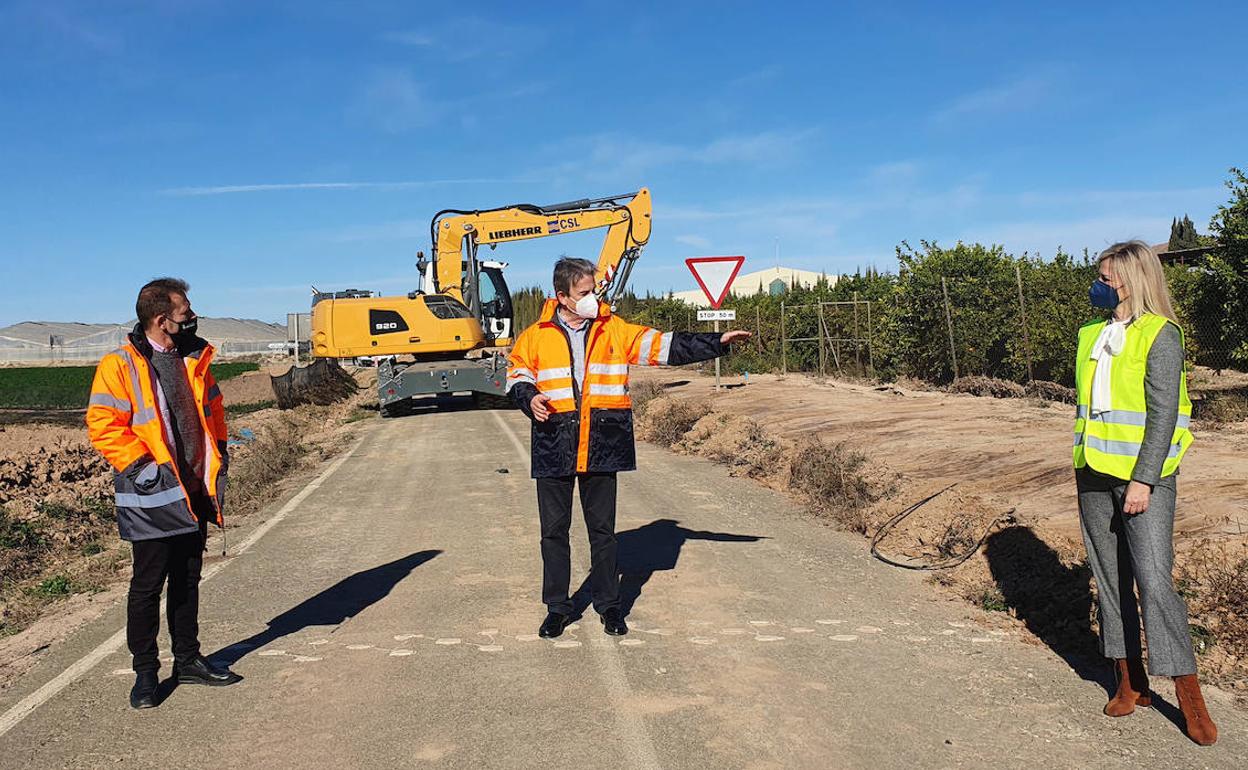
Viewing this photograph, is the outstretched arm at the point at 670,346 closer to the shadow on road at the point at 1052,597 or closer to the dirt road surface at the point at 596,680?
the dirt road surface at the point at 596,680

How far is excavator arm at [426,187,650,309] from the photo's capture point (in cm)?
2478

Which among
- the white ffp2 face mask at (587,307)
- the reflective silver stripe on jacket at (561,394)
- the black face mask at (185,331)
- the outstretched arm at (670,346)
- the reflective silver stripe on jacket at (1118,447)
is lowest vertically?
the reflective silver stripe on jacket at (1118,447)

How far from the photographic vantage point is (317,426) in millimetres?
22531

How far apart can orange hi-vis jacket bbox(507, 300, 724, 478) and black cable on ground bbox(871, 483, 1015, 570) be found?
8.53 feet

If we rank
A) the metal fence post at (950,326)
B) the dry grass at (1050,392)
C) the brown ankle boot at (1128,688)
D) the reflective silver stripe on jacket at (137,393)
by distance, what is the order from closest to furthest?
1. the brown ankle boot at (1128,688)
2. the reflective silver stripe on jacket at (137,393)
3. the dry grass at (1050,392)
4. the metal fence post at (950,326)

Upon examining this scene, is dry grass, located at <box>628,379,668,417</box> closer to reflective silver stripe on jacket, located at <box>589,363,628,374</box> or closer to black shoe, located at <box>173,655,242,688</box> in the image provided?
reflective silver stripe on jacket, located at <box>589,363,628,374</box>

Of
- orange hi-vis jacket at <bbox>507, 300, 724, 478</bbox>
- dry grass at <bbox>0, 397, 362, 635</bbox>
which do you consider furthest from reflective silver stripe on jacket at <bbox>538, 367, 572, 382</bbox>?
dry grass at <bbox>0, 397, 362, 635</bbox>

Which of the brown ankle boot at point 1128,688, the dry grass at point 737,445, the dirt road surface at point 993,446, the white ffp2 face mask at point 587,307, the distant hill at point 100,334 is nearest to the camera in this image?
the brown ankle boot at point 1128,688

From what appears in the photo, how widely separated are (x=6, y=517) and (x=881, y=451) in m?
8.74

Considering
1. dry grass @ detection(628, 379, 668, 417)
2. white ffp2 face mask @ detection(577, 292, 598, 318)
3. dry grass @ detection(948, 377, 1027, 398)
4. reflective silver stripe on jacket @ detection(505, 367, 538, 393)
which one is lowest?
dry grass @ detection(628, 379, 668, 417)

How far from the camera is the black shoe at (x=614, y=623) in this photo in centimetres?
563

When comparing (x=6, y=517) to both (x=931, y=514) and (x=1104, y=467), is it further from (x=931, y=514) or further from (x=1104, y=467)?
(x=1104, y=467)

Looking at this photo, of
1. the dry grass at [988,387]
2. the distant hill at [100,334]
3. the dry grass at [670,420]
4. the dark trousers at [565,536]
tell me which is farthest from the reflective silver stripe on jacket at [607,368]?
the distant hill at [100,334]

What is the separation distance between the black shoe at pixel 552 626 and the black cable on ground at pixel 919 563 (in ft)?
9.22
